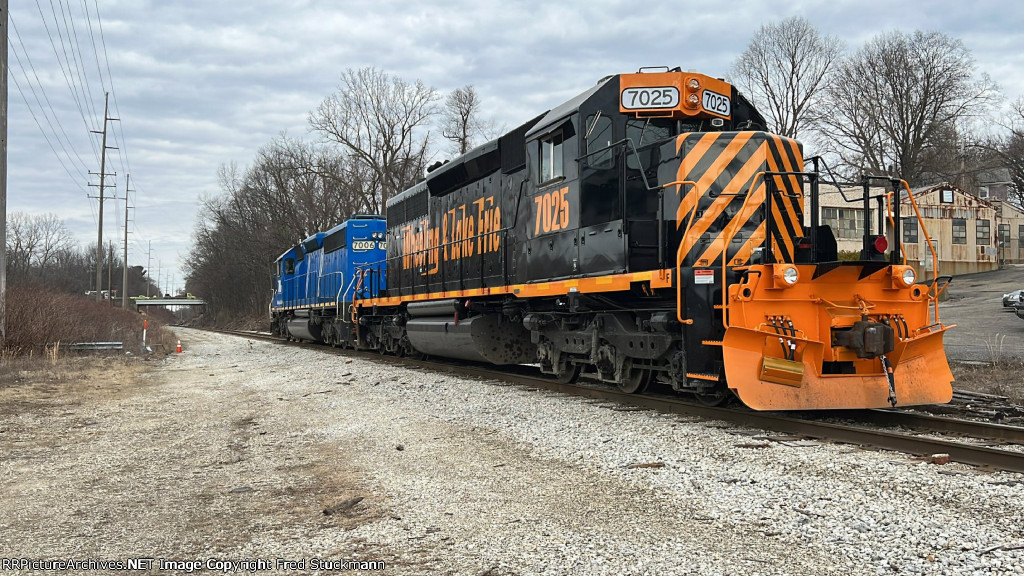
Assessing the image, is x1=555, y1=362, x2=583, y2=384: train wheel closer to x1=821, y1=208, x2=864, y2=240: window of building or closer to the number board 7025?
the number board 7025

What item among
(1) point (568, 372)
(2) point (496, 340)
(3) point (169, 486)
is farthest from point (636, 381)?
(3) point (169, 486)

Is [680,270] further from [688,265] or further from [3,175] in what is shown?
[3,175]

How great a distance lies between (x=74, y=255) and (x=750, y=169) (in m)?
111

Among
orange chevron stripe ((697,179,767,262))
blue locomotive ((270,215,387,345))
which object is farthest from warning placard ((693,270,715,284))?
blue locomotive ((270,215,387,345))

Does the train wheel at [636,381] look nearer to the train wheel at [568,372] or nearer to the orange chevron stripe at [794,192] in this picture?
the train wheel at [568,372]

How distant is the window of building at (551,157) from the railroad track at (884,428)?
2662 millimetres

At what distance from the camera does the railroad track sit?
5.01 m

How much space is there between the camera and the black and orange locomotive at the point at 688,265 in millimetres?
6203

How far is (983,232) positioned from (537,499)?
142 ft

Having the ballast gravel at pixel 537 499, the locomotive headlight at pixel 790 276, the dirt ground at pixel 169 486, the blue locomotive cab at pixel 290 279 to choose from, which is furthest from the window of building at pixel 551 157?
the blue locomotive cab at pixel 290 279

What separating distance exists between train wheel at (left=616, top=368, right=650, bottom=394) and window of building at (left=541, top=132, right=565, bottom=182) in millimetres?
2432

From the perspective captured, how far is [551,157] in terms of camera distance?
884cm

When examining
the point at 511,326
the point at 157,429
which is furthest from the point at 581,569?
the point at 511,326

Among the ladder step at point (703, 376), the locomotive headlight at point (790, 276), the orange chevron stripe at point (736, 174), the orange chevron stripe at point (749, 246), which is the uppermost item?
the orange chevron stripe at point (736, 174)
